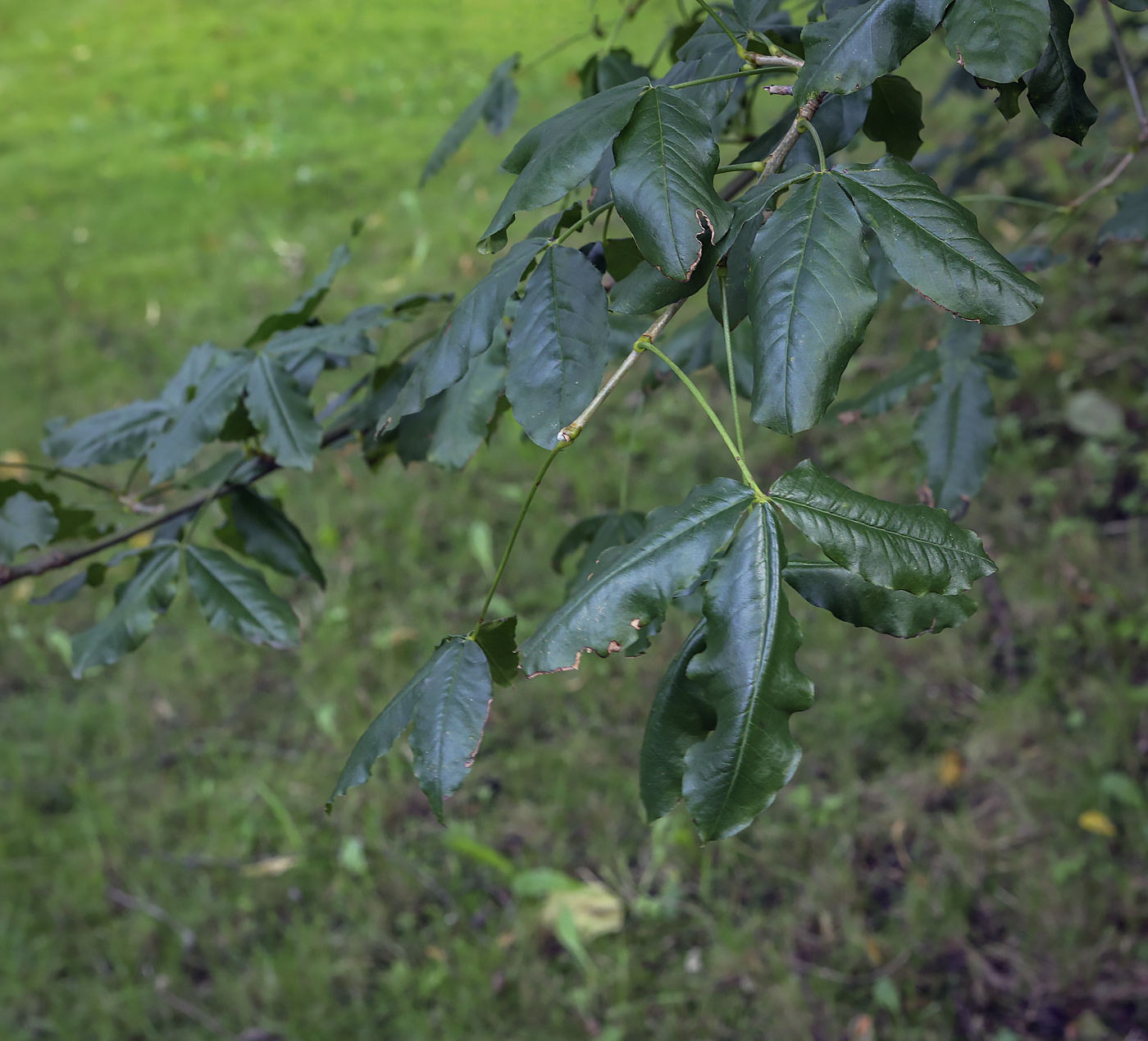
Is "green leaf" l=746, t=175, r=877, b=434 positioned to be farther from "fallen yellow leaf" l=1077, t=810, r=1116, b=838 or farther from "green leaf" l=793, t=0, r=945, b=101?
"fallen yellow leaf" l=1077, t=810, r=1116, b=838

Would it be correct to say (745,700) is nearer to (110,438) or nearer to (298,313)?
(298,313)

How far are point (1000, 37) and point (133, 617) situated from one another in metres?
1.05

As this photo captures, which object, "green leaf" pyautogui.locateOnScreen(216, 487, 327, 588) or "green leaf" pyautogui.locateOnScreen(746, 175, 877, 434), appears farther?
"green leaf" pyautogui.locateOnScreen(216, 487, 327, 588)

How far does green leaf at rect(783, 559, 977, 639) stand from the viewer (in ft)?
2.22

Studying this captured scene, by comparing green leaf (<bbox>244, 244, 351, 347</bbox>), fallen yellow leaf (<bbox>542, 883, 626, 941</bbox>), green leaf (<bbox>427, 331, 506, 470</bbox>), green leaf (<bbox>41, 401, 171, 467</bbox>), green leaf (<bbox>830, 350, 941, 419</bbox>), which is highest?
green leaf (<bbox>244, 244, 351, 347</bbox>)

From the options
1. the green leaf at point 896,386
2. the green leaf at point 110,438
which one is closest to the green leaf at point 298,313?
the green leaf at point 110,438

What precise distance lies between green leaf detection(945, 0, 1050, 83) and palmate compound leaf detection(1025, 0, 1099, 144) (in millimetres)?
95

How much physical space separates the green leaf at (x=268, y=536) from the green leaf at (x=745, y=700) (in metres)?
0.76

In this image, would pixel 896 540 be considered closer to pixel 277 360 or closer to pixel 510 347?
pixel 510 347

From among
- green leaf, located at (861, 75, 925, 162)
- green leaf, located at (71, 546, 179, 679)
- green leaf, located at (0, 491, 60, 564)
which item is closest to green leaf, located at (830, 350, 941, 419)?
green leaf, located at (861, 75, 925, 162)

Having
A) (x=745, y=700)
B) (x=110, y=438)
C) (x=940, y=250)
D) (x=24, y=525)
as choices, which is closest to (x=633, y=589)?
(x=745, y=700)

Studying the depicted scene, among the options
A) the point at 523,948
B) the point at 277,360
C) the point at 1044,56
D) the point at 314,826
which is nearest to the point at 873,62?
the point at 1044,56

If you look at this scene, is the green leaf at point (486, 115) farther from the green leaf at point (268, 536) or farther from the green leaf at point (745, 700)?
the green leaf at point (745, 700)

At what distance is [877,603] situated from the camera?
68cm
